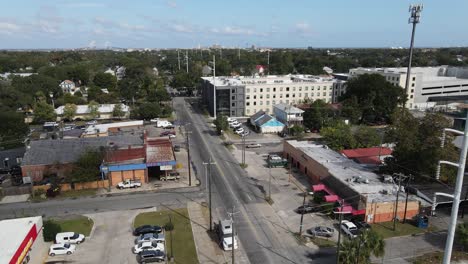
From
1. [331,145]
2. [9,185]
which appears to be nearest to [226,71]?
[331,145]

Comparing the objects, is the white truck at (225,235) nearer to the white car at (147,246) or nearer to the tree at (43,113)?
the white car at (147,246)

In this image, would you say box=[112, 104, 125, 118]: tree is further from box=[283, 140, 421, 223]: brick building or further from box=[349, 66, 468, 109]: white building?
box=[349, 66, 468, 109]: white building

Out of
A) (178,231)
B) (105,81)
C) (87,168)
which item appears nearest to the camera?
(178,231)

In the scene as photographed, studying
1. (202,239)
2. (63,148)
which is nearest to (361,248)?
(202,239)

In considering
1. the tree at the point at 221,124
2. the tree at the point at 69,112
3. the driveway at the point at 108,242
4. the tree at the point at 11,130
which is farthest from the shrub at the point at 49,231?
the tree at the point at 69,112

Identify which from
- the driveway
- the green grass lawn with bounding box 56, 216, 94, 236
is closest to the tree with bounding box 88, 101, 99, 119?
the driveway

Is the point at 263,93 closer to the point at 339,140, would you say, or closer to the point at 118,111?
the point at 118,111
